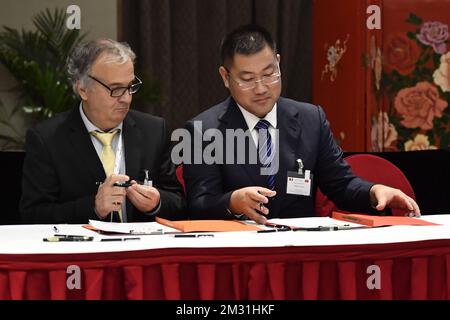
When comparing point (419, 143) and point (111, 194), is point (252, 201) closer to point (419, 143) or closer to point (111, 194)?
point (111, 194)

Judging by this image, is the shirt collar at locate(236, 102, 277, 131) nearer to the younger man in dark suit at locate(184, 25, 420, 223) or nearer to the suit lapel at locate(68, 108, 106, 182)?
the younger man in dark suit at locate(184, 25, 420, 223)

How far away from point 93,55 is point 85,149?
1.19 feet

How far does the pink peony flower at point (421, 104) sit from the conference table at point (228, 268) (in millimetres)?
2503

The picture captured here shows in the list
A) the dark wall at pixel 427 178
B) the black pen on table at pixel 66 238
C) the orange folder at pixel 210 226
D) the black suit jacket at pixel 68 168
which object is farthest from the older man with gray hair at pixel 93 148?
the dark wall at pixel 427 178

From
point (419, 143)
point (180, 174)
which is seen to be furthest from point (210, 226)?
point (419, 143)

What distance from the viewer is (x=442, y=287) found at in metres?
2.57

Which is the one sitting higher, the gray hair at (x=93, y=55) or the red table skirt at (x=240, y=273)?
the gray hair at (x=93, y=55)

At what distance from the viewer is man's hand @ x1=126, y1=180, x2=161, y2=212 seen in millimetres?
3057

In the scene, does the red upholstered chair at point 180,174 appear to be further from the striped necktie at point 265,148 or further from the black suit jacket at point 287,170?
the striped necktie at point 265,148

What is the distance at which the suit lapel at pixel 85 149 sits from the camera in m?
3.34

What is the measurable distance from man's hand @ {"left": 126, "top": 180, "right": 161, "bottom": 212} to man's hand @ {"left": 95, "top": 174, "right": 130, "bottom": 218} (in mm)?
57

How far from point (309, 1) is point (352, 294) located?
152 inches

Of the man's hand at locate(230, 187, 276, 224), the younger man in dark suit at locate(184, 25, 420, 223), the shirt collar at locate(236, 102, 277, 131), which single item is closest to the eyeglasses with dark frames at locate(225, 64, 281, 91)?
the younger man in dark suit at locate(184, 25, 420, 223)

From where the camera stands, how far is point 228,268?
2.44 m
